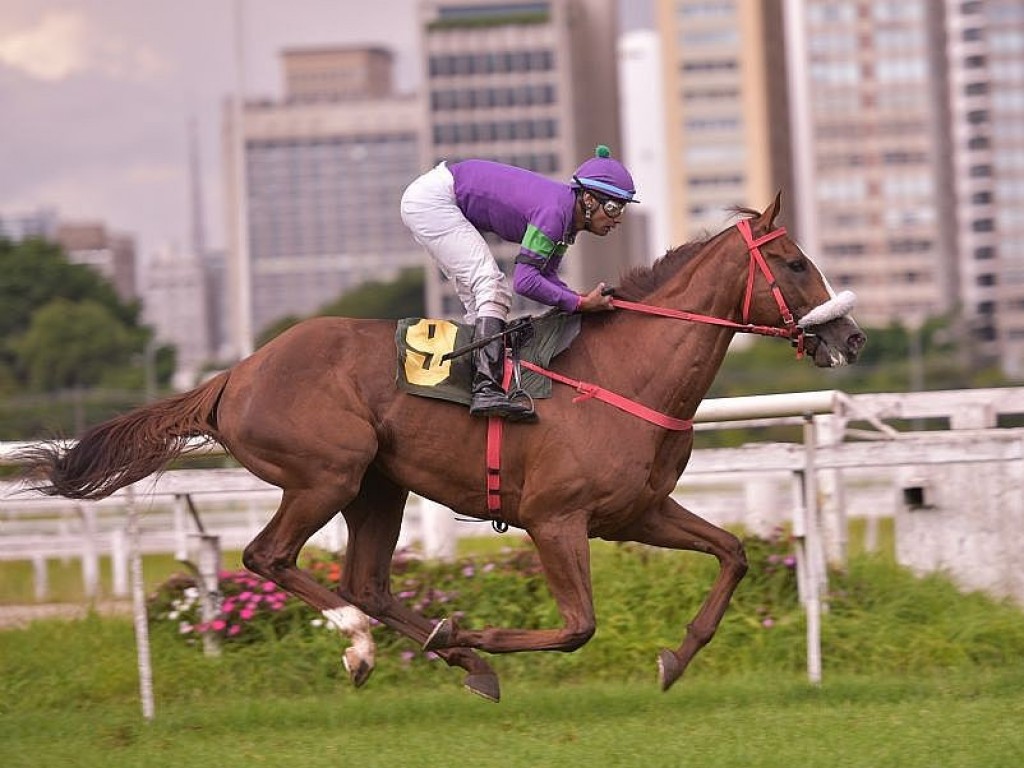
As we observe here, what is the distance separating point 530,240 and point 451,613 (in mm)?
2258

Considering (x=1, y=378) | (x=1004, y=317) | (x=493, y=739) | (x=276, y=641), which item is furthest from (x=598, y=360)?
(x=1004, y=317)

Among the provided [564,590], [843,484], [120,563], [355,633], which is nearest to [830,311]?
[564,590]

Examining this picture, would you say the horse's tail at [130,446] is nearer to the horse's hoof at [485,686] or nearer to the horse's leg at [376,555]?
the horse's leg at [376,555]

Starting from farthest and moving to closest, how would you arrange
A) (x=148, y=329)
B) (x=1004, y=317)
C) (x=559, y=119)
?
(x=559, y=119), (x=1004, y=317), (x=148, y=329)

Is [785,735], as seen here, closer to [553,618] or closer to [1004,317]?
[553,618]

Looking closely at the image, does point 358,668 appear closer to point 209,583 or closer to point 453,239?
point 209,583

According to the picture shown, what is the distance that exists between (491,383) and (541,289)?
0.41 m

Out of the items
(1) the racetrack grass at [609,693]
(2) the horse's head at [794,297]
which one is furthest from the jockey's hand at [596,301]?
(1) the racetrack grass at [609,693]

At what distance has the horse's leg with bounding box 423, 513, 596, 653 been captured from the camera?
6.69 m

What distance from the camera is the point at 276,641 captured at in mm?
8133

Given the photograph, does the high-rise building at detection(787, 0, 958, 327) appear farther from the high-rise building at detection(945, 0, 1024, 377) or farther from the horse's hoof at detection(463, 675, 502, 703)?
the horse's hoof at detection(463, 675, 502, 703)

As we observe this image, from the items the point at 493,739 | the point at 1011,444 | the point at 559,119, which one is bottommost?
the point at 493,739

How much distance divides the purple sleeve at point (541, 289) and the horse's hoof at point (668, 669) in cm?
140

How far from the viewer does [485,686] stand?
688 centimetres
